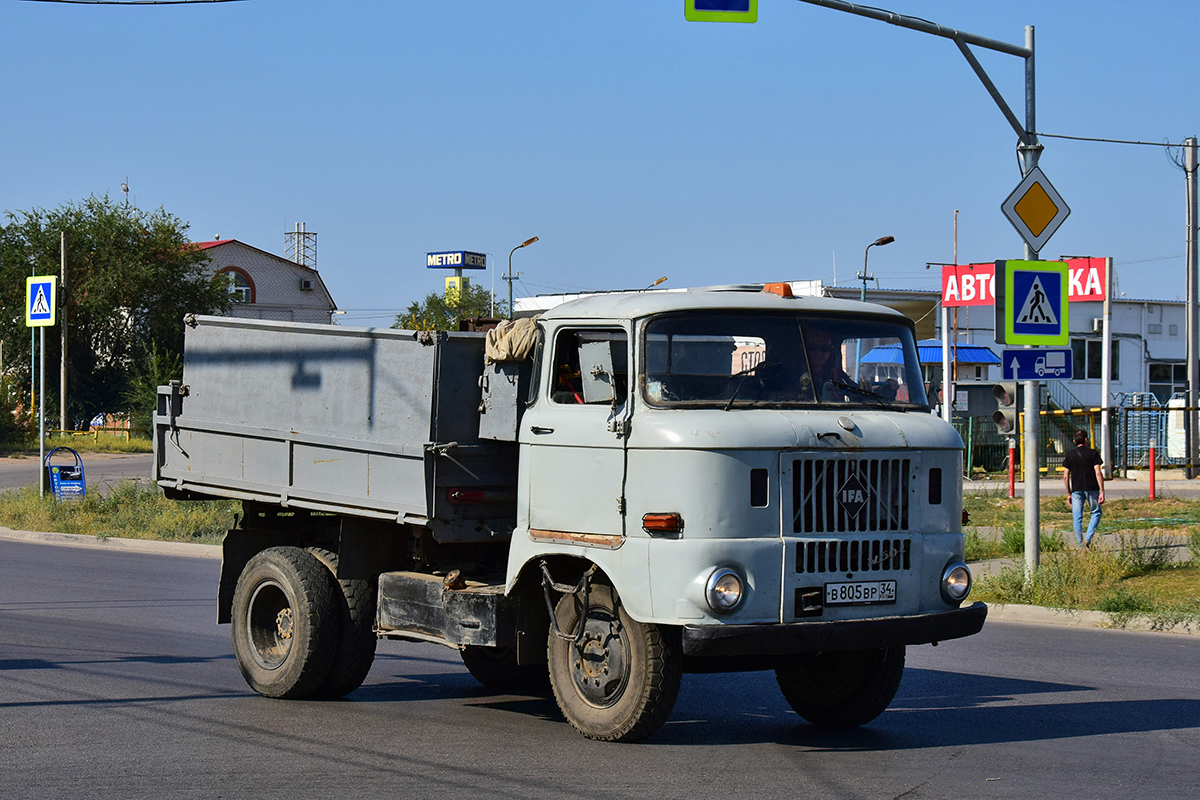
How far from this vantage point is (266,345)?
9211 millimetres

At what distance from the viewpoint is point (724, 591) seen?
6.76m

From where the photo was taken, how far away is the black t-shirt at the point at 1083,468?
18.6m

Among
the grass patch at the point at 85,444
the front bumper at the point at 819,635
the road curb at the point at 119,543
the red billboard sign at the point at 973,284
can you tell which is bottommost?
the road curb at the point at 119,543

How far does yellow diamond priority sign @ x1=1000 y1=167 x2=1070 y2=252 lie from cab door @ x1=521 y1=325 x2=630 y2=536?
782cm

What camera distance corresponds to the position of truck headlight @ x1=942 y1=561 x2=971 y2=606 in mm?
7406

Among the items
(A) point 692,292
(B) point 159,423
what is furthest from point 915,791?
(B) point 159,423

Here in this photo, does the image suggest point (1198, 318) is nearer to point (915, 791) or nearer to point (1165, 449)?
point (1165, 449)

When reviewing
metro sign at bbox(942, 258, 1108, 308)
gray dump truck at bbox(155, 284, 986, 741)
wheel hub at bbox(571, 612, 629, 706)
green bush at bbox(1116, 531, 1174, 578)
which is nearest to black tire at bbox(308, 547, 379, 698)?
gray dump truck at bbox(155, 284, 986, 741)

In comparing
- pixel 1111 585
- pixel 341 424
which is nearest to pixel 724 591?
pixel 341 424

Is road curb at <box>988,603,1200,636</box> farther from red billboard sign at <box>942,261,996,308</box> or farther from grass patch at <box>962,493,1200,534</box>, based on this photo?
red billboard sign at <box>942,261,996,308</box>

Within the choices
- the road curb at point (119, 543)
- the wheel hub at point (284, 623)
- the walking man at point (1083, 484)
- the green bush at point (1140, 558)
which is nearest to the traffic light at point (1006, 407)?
the green bush at point (1140, 558)

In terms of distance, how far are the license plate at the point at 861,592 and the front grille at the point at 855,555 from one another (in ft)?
0.24

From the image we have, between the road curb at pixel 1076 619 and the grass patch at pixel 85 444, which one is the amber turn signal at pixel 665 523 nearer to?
the road curb at pixel 1076 619

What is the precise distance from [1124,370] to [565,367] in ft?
188
